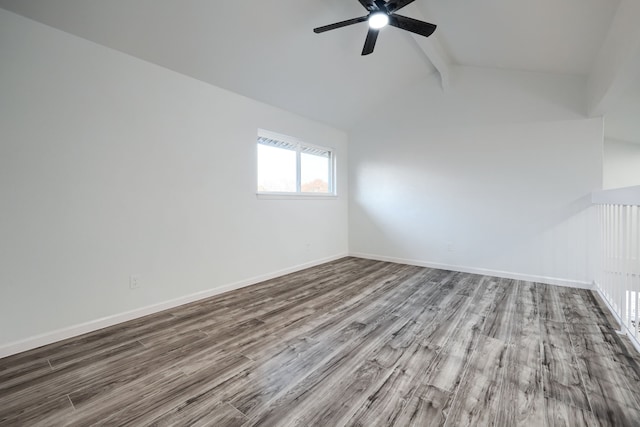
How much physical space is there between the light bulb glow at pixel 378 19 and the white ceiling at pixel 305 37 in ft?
2.13

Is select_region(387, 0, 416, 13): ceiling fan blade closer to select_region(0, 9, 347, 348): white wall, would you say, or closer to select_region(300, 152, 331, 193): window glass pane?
select_region(0, 9, 347, 348): white wall

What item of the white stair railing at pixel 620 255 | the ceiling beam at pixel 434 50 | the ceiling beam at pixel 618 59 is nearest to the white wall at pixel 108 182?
the ceiling beam at pixel 434 50

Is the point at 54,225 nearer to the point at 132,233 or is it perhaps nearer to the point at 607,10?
the point at 132,233

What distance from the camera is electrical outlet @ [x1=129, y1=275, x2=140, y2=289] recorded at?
2631mm

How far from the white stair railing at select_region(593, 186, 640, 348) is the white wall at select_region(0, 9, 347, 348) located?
370 cm

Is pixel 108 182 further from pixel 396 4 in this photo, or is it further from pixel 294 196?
pixel 396 4

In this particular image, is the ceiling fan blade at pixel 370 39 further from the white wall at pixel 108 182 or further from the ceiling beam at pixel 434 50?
the white wall at pixel 108 182

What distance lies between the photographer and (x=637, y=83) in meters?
2.82

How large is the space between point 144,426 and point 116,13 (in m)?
2.87

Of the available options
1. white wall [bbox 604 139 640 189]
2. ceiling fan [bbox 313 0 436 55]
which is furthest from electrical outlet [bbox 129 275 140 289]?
white wall [bbox 604 139 640 189]

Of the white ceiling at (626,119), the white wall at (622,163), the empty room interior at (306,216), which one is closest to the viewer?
the empty room interior at (306,216)

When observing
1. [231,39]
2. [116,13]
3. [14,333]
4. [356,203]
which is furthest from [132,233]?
[356,203]

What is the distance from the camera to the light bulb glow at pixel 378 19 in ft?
7.91

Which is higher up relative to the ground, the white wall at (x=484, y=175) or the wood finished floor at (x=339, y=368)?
the white wall at (x=484, y=175)
